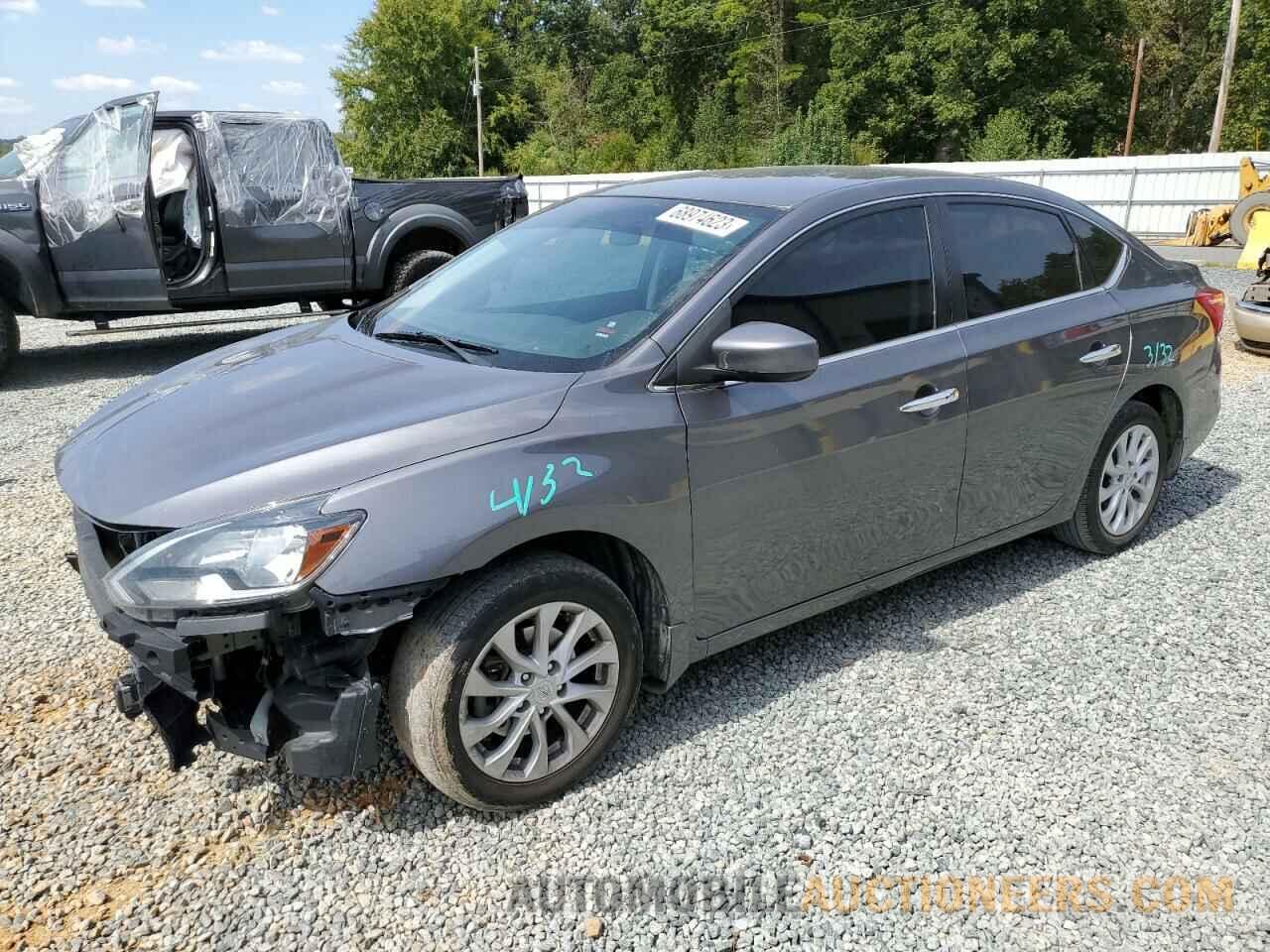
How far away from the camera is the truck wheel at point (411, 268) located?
9578 millimetres

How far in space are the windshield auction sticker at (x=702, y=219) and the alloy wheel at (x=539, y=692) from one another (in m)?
1.36

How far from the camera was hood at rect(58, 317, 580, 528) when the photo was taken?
7.98 ft

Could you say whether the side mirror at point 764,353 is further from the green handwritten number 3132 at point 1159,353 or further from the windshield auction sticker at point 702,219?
the green handwritten number 3132 at point 1159,353

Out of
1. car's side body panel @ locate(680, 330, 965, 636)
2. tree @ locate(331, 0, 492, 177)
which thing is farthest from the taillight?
tree @ locate(331, 0, 492, 177)

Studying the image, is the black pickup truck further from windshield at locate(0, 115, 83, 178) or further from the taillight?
the taillight

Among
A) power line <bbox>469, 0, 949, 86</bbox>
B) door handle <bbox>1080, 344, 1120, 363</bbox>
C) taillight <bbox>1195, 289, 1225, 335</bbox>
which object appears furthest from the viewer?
power line <bbox>469, 0, 949, 86</bbox>

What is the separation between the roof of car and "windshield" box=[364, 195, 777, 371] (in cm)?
8

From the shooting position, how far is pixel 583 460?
8.77ft

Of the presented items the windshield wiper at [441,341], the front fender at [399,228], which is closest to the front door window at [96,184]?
the front fender at [399,228]

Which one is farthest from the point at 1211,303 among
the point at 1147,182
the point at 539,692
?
the point at 1147,182

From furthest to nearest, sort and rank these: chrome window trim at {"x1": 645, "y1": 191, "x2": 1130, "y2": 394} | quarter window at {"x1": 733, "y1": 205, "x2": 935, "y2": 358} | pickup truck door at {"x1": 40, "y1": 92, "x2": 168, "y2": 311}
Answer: pickup truck door at {"x1": 40, "y1": 92, "x2": 168, "y2": 311} → quarter window at {"x1": 733, "y1": 205, "x2": 935, "y2": 358} → chrome window trim at {"x1": 645, "y1": 191, "x2": 1130, "y2": 394}

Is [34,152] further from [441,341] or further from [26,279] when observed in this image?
[441,341]

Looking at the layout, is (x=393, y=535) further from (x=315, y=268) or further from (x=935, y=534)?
(x=315, y=268)

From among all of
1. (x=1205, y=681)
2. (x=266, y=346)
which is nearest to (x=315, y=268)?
(x=266, y=346)
